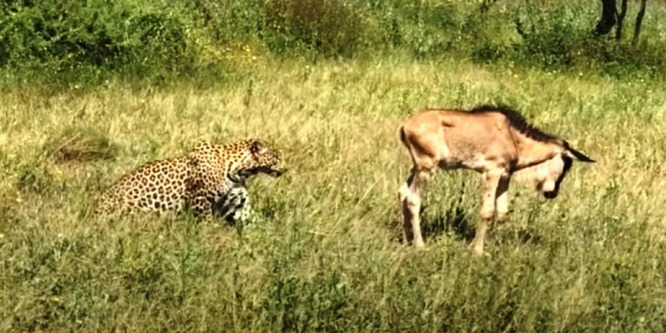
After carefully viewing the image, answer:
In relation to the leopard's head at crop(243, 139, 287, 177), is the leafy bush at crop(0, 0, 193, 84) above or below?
below

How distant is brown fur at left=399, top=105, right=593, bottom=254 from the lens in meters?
7.34

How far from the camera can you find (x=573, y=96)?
1441cm

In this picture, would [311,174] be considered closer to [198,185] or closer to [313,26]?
[198,185]

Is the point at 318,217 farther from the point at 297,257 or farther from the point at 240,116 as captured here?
the point at 240,116

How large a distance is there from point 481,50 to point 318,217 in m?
11.6

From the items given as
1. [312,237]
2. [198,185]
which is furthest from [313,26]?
[312,237]

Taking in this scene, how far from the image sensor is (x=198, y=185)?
7.83 m

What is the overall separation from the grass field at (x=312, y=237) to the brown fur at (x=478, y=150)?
22cm

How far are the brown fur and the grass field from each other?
0.22m

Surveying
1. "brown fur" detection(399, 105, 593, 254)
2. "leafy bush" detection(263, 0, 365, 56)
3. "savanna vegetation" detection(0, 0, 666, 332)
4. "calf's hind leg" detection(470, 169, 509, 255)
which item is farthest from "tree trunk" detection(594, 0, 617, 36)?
"calf's hind leg" detection(470, 169, 509, 255)

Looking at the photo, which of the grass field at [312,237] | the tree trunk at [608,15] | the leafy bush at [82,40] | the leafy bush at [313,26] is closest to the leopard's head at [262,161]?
the grass field at [312,237]

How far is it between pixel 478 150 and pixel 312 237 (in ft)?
4.38

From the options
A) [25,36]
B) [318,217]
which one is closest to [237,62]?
[25,36]

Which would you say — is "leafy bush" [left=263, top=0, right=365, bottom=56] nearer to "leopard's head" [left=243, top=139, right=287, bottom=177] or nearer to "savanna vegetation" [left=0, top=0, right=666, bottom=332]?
"savanna vegetation" [left=0, top=0, right=666, bottom=332]
